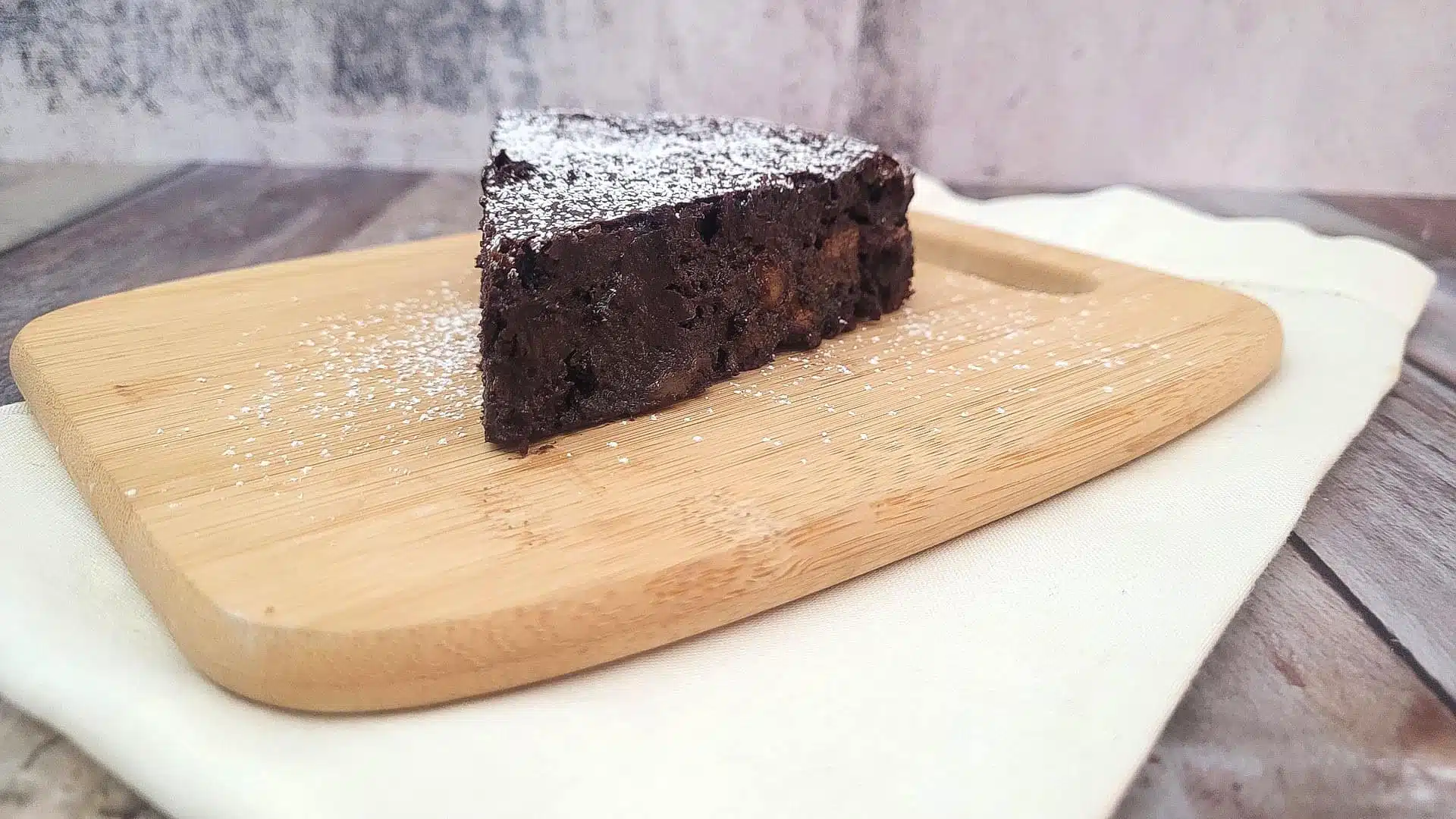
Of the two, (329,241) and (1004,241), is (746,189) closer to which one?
A: (1004,241)

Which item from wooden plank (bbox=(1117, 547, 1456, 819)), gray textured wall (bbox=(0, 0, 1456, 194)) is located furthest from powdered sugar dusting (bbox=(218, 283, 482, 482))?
gray textured wall (bbox=(0, 0, 1456, 194))

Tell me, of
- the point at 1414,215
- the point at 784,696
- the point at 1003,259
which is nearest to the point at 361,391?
the point at 784,696

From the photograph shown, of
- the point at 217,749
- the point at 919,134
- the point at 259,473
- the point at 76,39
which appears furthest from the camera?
the point at 919,134

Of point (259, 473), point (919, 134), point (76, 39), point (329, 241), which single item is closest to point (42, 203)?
point (76, 39)

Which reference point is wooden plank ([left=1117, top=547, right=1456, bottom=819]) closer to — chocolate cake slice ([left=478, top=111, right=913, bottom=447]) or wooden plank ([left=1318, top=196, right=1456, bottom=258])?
chocolate cake slice ([left=478, top=111, right=913, bottom=447])

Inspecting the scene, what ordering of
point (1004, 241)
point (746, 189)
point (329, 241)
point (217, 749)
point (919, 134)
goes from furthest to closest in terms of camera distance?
1. point (919, 134)
2. point (329, 241)
3. point (1004, 241)
4. point (746, 189)
5. point (217, 749)

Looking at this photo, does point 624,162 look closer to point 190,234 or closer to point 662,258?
point 662,258

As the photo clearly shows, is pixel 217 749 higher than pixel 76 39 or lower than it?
lower

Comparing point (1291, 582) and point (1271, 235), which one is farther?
point (1271, 235)

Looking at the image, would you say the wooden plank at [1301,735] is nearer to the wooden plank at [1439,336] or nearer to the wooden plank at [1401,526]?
the wooden plank at [1401,526]

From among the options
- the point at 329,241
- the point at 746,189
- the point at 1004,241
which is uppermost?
the point at 746,189
